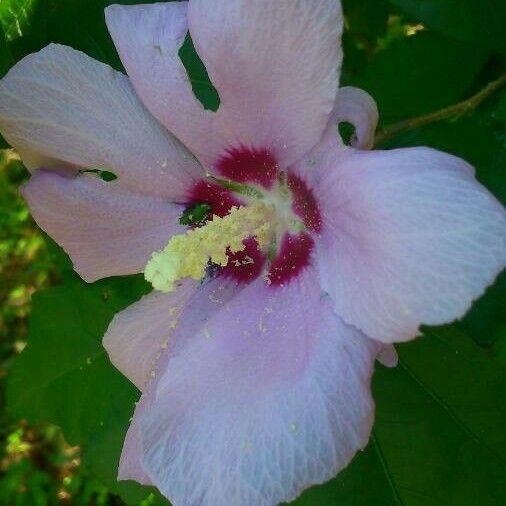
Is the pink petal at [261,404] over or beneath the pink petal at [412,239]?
beneath

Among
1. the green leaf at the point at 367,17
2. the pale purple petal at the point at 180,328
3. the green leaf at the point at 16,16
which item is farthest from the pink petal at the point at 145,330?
the green leaf at the point at 367,17

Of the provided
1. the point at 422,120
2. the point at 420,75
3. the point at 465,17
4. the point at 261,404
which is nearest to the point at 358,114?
the point at 422,120

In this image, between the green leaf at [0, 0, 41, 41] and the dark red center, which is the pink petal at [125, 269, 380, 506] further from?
the green leaf at [0, 0, 41, 41]

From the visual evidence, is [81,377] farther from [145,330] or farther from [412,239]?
[412,239]

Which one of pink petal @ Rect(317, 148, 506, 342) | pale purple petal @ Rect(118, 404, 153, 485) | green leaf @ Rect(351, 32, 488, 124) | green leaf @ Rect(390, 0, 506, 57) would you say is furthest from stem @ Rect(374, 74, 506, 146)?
pale purple petal @ Rect(118, 404, 153, 485)

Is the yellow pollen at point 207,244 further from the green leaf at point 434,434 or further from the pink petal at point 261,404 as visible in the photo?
the green leaf at point 434,434

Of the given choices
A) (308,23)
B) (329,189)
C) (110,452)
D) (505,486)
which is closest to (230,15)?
(308,23)

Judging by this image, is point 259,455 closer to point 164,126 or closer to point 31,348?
point 164,126
